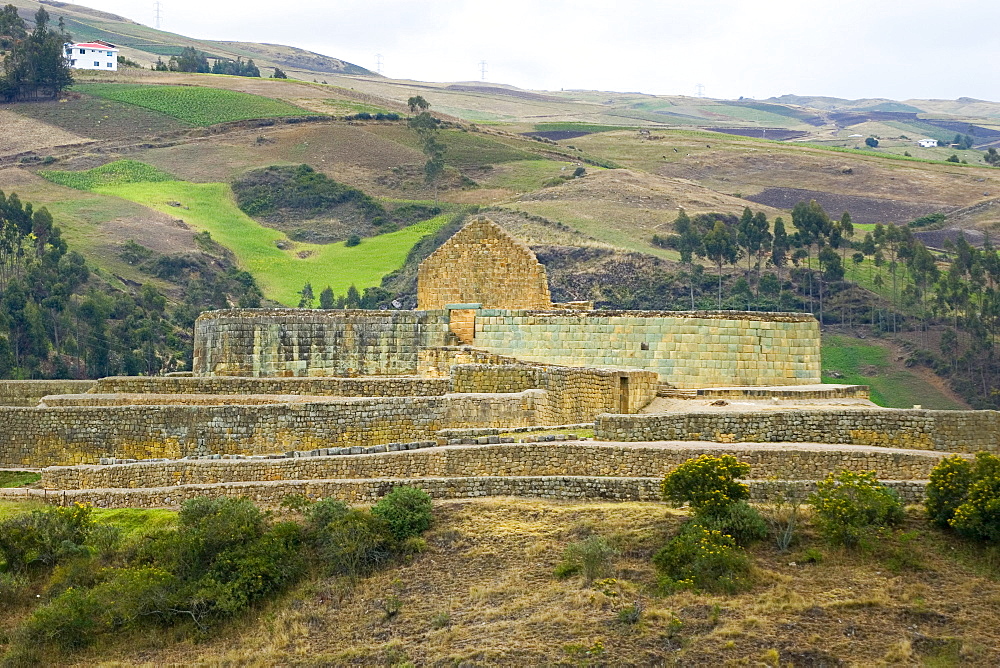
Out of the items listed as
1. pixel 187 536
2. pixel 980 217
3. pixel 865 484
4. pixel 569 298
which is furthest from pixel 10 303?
pixel 980 217

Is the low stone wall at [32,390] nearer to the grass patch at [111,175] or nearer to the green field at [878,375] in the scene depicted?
the green field at [878,375]

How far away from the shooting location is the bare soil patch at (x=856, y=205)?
360ft

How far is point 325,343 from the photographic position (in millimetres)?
29453

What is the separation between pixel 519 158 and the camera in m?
130

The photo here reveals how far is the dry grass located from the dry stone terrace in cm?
147

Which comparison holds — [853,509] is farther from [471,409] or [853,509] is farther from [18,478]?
[18,478]

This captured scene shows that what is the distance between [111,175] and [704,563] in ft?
339

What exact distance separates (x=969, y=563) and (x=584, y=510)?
5.29 m

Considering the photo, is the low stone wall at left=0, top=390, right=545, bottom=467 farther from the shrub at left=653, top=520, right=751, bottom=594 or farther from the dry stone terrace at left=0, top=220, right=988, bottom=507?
the shrub at left=653, top=520, right=751, bottom=594

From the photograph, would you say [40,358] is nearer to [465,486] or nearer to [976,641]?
[465,486]

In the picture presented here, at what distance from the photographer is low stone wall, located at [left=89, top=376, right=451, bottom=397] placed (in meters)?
27.5

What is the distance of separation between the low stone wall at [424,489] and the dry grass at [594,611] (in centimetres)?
39

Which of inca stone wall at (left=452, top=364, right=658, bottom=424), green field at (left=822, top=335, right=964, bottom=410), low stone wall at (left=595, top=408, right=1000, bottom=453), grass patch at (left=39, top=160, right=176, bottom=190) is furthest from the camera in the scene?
grass patch at (left=39, top=160, right=176, bottom=190)

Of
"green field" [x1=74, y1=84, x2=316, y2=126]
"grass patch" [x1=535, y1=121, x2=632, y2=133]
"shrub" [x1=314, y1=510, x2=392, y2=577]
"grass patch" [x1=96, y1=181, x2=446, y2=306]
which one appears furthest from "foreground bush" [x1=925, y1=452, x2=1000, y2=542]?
"grass patch" [x1=535, y1=121, x2=632, y2=133]
